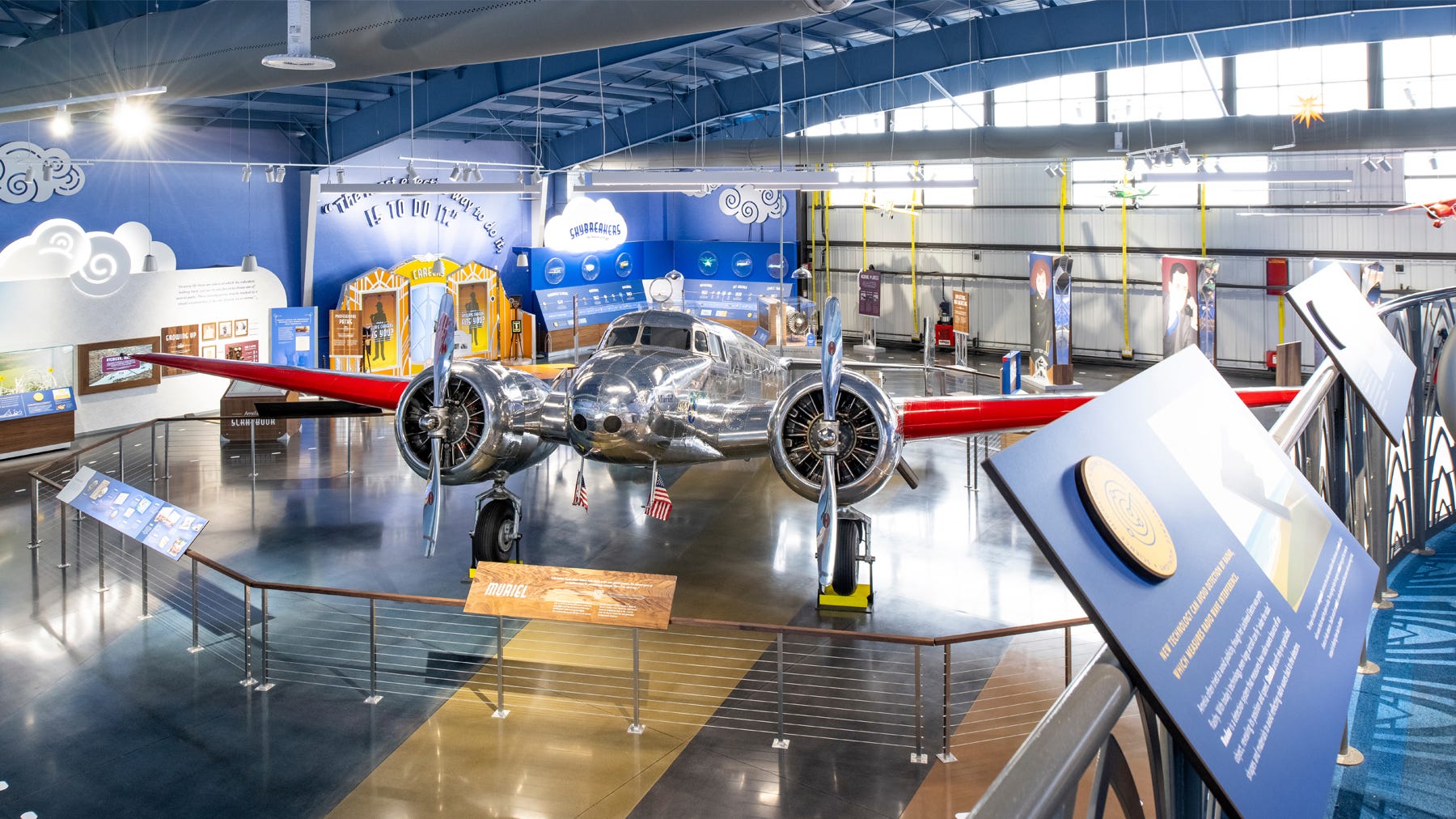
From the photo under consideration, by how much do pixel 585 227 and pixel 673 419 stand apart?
19.4 meters

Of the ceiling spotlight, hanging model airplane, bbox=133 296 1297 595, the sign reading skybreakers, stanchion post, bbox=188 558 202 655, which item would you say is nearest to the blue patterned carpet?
hanging model airplane, bbox=133 296 1297 595

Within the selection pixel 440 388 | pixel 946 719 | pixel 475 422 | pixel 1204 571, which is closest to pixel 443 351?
pixel 440 388

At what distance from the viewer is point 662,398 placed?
11586 millimetres

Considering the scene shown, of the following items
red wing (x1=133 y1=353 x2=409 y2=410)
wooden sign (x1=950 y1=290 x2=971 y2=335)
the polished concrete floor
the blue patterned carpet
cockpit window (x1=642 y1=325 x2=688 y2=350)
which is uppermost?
wooden sign (x1=950 y1=290 x2=971 y2=335)

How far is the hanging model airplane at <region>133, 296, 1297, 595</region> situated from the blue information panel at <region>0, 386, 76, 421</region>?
9.84 meters

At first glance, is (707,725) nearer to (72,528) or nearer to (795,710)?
(795,710)

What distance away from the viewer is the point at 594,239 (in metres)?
30.5

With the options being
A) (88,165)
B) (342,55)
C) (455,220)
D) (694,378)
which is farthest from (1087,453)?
(455,220)

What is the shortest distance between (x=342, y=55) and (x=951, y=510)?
9.75m

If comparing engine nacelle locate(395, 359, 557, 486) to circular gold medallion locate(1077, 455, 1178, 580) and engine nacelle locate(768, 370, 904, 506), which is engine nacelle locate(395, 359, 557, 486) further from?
circular gold medallion locate(1077, 455, 1178, 580)

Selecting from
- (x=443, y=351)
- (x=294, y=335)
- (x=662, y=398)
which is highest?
(x=294, y=335)

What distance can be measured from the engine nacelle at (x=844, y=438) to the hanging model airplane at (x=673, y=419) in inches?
0.5

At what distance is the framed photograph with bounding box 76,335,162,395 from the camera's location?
1972 centimetres

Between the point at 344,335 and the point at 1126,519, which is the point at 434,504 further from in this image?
the point at 344,335
